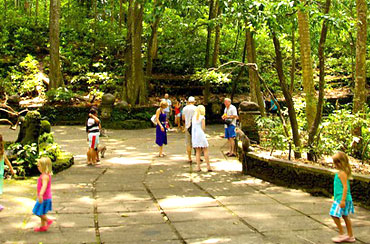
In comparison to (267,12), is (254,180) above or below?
below

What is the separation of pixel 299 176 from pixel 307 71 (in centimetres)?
430

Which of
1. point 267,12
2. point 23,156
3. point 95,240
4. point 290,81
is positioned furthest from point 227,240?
point 290,81

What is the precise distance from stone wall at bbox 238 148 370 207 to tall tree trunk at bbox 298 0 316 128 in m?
2.57

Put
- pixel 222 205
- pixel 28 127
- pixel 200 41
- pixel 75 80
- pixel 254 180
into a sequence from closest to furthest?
pixel 222 205 < pixel 254 180 < pixel 28 127 < pixel 75 80 < pixel 200 41

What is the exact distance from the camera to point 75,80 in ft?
86.7

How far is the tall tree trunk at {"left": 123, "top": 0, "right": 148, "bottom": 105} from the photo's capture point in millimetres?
21984

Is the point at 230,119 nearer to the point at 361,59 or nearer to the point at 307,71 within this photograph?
the point at 307,71

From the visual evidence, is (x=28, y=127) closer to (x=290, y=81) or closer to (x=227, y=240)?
(x=227, y=240)

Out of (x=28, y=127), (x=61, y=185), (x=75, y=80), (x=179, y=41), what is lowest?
(x=61, y=185)

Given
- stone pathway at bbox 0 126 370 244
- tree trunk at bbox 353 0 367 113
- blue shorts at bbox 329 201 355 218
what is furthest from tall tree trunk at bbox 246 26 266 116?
blue shorts at bbox 329 201 355 218

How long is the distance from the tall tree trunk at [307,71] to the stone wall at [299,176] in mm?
2566

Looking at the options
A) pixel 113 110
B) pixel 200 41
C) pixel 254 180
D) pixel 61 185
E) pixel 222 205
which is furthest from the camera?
pixel 200 41

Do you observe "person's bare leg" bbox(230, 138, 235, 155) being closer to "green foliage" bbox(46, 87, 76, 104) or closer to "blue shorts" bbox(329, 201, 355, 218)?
"blue shorts" bbox(329, 201, 355, 218)

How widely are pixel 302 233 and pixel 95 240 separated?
2.60m
